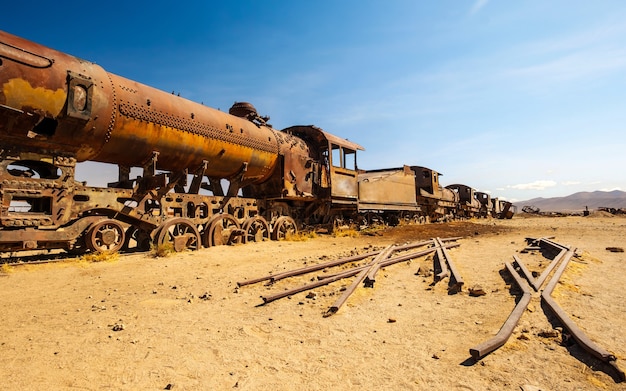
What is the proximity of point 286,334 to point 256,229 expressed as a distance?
24.6 feet

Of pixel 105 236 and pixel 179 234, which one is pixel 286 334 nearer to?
pixel 105 236

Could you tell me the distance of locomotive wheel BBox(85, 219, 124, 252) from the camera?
6645 millimetres

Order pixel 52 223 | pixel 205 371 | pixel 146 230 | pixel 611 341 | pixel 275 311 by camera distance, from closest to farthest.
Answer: pixel 205 371 < pixel 611 341 < pixel 275 311 < pixel 52 223 < pixel 146 230

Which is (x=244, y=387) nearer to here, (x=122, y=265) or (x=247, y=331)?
(x=247, y=331)

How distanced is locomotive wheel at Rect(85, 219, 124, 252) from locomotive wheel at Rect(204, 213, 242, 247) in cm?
220

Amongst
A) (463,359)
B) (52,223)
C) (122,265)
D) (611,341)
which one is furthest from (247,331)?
(52,223)

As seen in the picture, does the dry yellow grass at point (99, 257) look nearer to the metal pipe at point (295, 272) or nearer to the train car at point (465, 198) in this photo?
the metal pipe at point (295, 272)

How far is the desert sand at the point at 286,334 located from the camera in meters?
2.37

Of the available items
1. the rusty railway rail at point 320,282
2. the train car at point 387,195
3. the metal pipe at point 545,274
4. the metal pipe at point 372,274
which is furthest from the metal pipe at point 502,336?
the train car at point 387,195

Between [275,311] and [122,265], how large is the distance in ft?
13.0

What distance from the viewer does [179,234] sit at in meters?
8.65

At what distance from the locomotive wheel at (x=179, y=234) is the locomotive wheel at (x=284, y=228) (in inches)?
113

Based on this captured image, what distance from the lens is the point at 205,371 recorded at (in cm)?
252

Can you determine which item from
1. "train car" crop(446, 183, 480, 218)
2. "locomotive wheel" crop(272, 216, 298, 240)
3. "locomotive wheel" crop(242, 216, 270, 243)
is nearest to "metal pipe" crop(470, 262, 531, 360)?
"locomotive wheel" crop(242, 216, 270, 243)
